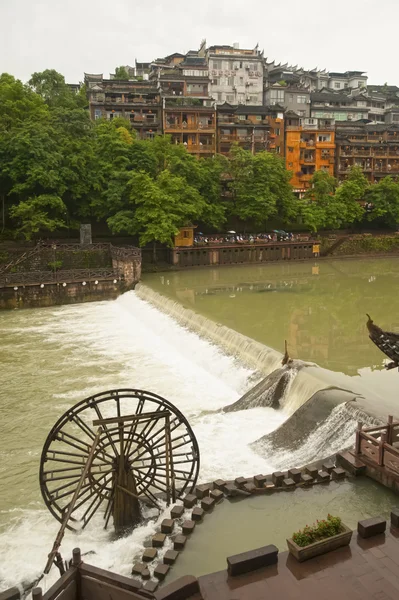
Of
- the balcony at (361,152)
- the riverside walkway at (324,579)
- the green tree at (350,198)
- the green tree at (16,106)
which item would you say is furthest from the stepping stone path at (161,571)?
the balcony at (361,152)

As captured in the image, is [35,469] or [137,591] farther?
[35,469]

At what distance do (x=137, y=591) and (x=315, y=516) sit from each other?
383cm

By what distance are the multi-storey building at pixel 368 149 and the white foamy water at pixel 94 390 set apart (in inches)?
1649

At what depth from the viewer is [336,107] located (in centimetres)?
7094

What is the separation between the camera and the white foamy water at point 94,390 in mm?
9453

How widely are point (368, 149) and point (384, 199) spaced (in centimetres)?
1308

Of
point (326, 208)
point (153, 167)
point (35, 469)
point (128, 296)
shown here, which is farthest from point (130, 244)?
point (35, 469)

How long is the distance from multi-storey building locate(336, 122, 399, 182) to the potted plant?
58.6 meters

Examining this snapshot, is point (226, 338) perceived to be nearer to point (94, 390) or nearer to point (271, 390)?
point (271, 390)

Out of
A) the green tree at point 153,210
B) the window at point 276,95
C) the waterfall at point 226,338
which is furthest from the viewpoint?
the window at point 276,95

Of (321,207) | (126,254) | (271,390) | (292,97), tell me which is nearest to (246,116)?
(292,97)

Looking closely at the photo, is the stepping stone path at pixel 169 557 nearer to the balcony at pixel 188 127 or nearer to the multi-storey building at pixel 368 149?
the balcony at pixel 188 127

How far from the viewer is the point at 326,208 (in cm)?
4925

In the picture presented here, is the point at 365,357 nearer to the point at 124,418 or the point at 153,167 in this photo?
the point at 124,418
